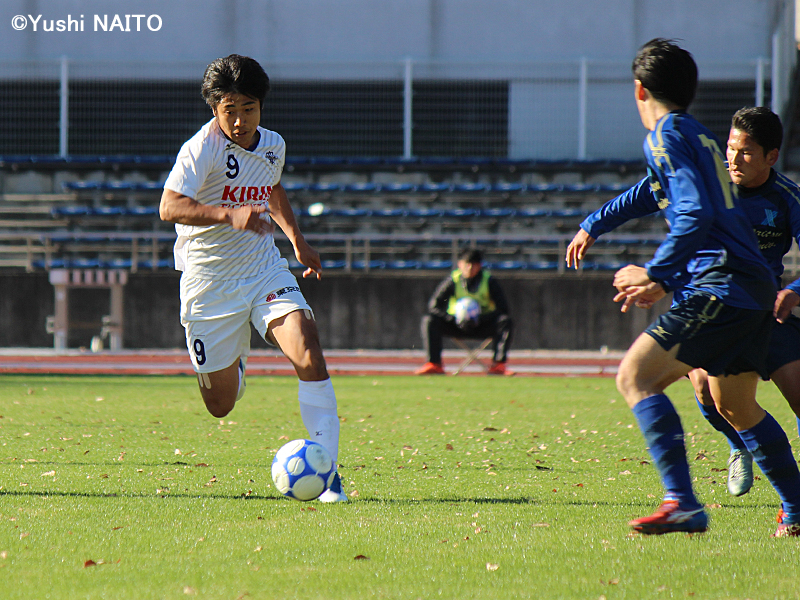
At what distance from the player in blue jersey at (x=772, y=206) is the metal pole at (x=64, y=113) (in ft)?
68.7

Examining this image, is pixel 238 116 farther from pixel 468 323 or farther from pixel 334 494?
pixel 468 323

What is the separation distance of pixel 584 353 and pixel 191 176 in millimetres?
15070

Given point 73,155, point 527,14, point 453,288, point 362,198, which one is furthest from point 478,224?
point 73,155

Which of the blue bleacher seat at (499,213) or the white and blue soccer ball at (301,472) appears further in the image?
the blue bleacher seat at (499,213)

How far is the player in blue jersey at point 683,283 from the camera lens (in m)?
3.46

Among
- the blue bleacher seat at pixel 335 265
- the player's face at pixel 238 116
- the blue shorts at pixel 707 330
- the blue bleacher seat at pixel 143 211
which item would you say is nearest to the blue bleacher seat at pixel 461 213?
the blue bleacher seat at pixel 335 265

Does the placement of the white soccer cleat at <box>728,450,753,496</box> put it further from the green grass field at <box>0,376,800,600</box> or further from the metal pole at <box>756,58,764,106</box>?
the metal pole at <box>756,58,764,106</box>

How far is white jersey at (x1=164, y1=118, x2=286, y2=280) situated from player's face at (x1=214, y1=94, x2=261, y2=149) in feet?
0.22

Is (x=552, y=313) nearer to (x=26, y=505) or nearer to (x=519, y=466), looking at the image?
(x=519, y=466)

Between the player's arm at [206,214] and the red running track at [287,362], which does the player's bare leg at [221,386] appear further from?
the red running track at [287,362]

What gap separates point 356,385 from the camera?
488 inches

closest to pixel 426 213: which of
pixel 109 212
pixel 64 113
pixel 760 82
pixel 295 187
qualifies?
pixel 295 187

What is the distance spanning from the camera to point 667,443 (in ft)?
11.6

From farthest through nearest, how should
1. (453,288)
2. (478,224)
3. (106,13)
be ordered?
(106,13)
(478,224)
(453,288)
